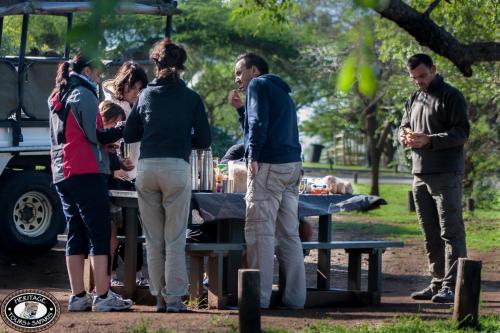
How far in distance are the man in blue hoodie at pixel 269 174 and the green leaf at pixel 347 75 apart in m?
4.26

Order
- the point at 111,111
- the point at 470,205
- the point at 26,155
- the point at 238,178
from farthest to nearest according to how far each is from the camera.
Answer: the point at 470,205 → the point at 26,155 → the point at 238,178 → the point at 111,111

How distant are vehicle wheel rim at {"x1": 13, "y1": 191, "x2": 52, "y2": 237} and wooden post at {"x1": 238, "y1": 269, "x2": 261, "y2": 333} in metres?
5.27

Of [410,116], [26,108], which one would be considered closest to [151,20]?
[26,108]

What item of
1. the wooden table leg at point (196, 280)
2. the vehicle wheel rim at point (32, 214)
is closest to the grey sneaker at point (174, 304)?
the wooden table leg at point (196, 280)

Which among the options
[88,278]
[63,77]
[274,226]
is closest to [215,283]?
[274,226]

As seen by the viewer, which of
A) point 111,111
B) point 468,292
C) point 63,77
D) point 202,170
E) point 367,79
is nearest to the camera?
point 367,79

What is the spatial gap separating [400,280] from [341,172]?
3494 cm

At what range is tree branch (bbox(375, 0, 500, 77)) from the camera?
792 centimetres

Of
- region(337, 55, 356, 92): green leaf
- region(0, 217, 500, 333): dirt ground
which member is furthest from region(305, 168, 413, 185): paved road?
region(337, 55, 356, 92): green leaf

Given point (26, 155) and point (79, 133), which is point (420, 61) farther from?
point (26, 155)

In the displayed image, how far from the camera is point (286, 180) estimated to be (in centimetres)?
822

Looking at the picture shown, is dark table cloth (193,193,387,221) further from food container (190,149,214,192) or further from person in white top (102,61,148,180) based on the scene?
person in white top (102,61,148,180)

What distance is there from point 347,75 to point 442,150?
5.52m

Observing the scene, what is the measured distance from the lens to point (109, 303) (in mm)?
7977
